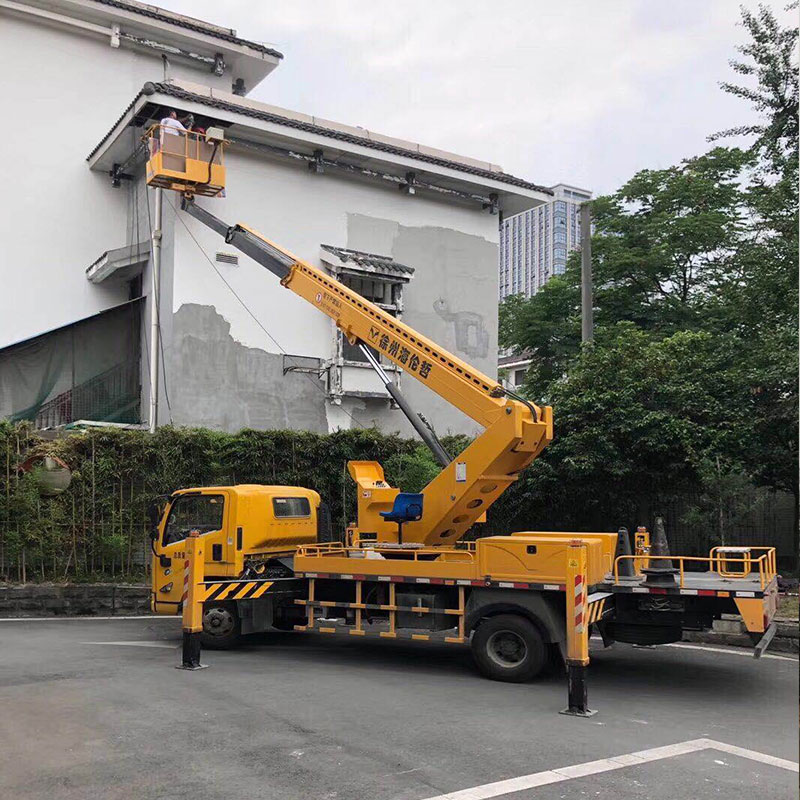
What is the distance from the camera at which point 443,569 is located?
977 cm

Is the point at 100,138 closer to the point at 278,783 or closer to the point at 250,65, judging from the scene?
the point at 250,65

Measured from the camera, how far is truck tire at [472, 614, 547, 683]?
9117 mm

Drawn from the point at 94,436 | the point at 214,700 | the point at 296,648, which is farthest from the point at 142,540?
the point at 214,700

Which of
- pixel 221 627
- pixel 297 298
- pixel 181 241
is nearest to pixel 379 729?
pixel 221 627

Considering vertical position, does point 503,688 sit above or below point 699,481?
below

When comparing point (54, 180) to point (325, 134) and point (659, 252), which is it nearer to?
point (325, 134)

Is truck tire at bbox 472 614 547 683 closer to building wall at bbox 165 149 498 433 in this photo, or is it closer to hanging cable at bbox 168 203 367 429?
building wall at bbox 165 149 498 433

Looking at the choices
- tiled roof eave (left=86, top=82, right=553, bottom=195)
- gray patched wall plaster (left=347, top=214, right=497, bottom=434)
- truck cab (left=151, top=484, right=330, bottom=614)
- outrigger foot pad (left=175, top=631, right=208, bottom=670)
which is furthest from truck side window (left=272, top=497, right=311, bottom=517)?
tiled roof eave (left=86, top=82, right=553, bottom=195)

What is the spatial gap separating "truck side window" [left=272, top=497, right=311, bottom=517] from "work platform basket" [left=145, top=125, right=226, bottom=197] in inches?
342

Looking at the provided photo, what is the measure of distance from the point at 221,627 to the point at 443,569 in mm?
3393

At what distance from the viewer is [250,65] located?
23.5 meters

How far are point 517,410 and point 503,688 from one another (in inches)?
127

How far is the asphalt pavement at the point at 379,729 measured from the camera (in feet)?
18.8

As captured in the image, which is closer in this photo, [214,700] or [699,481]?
[214,700]
